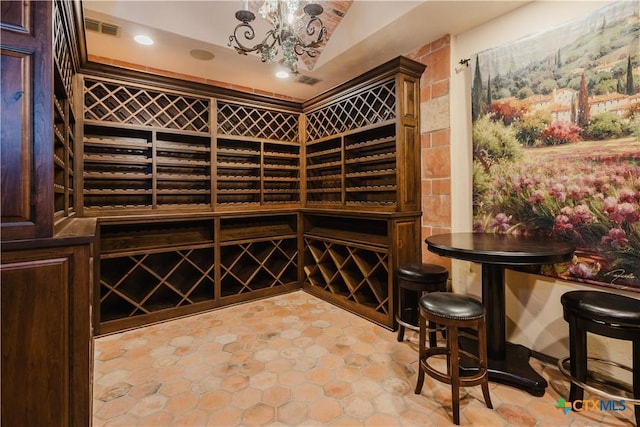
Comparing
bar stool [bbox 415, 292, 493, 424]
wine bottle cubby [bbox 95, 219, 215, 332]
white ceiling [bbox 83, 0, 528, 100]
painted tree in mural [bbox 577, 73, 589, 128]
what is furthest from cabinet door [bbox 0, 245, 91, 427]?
painted tree in mural [bbox 577, 73, 589, 128]

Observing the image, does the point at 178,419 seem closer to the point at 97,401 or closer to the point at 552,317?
the point at 97,401

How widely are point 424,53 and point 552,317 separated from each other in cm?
228

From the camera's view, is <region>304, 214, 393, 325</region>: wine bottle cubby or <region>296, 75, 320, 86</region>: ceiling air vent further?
<region>296, 75, 320, 86</region>: ceiling air vent

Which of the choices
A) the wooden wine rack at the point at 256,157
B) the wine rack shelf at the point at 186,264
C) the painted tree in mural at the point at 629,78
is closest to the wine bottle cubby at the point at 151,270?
the wine rack shelf at the point at 186,264

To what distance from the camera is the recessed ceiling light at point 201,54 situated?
2.68 metres

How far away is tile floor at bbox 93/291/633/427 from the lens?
1.52 meters

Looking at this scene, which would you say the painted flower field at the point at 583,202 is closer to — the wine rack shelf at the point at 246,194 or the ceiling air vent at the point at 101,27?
the wine rack shelf at the point at 246,194

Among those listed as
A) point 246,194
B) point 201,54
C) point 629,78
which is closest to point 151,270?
point 246,194

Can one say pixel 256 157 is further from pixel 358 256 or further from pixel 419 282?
pixel 419 282

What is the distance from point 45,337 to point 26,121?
28.7 inches

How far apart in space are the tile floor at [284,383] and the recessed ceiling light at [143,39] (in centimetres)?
240

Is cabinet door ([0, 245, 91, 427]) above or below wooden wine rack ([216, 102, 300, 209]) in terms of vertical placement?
below

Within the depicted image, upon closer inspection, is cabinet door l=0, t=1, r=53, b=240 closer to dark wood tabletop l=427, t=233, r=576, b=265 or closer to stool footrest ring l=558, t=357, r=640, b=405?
dark wood tabletop l=427, t=233, r=576, b=265

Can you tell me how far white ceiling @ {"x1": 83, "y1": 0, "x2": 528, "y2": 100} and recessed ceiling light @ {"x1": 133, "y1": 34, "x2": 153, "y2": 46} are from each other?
2.1 inches
